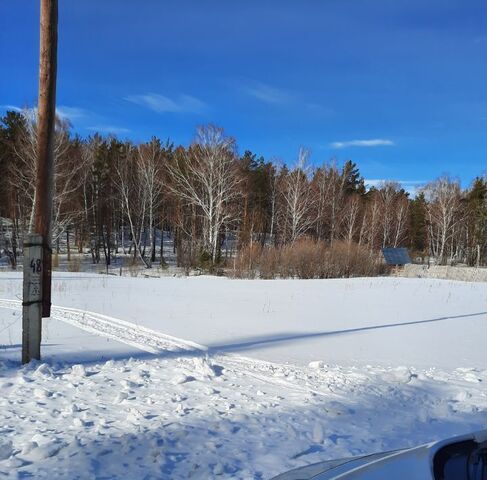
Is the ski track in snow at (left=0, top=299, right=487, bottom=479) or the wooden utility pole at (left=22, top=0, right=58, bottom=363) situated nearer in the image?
the ski track in snow at (left=0, top=299, right=487, bottom=479)

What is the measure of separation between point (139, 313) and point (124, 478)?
24.2ft

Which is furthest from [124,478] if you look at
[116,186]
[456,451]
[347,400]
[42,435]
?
[116,186]

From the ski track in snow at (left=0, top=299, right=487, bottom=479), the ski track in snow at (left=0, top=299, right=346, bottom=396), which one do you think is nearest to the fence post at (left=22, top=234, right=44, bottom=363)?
the ski track in snow at (left=0, top=299, right=487, bottom=479)

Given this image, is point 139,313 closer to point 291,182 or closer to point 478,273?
point 478,273

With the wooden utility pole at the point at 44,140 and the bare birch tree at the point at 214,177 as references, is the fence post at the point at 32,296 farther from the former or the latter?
the bare birch tree at the point at 214,177

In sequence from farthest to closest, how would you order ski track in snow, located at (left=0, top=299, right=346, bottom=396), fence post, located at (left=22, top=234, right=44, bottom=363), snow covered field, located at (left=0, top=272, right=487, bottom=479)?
ski track in snow, located at (left=0, top=299, right=346, bottom=396) < fence post, located at (left=22, top=234, right=44, bottom=363) < snow covered field, located at (left=0, top=272, right=487, bottom=479)

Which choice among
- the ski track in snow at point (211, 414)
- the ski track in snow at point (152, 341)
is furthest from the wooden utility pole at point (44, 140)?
the ski track in snow at point (152, 341)

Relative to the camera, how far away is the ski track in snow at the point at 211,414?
10.8 ft

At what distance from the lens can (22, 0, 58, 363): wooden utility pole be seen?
5398 millimetres

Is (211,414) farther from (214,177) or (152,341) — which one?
(214,177)

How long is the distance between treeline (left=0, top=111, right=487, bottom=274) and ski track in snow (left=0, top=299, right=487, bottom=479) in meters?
18.3

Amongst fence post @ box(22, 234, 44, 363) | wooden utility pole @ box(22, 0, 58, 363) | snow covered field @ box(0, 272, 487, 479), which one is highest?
wooden utility pole @ box(22, 0, 58, 363)

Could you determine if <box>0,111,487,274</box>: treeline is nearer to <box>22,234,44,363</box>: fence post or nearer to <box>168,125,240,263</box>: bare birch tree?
<box>168,125,240,263</box>: bare birch tree

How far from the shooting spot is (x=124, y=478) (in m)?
3.05
